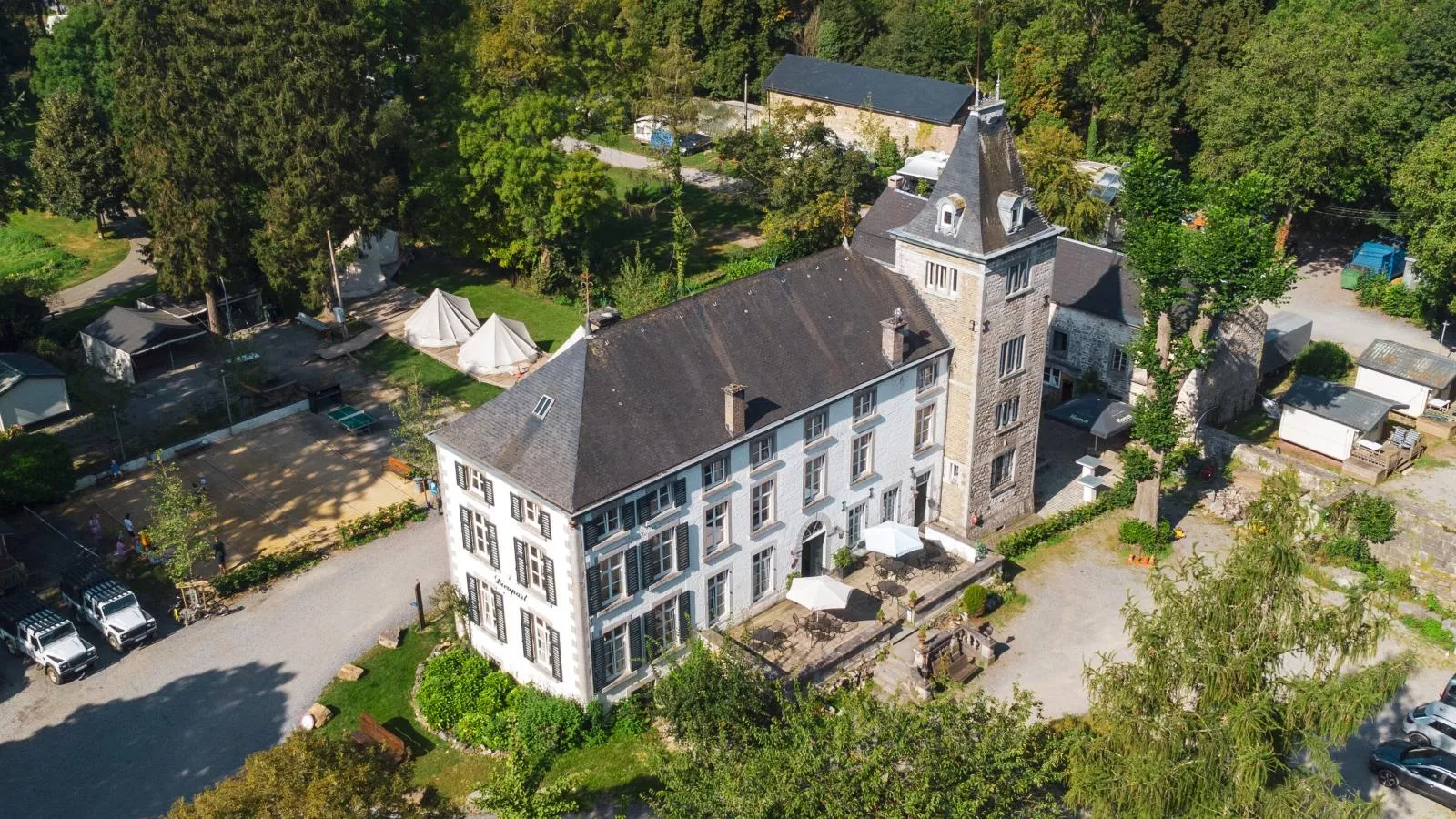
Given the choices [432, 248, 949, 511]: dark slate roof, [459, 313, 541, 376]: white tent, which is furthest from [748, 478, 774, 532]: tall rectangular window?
[459, 313, 541, 376]: white tent

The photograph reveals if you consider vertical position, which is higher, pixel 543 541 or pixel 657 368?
pixel 657 368

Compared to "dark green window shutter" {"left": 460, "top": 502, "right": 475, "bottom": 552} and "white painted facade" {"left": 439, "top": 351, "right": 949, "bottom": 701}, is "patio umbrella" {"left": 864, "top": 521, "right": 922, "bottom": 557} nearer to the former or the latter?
"white painted facade" {"left": 439, "top": 351, "right": 949, "bottom": 701}

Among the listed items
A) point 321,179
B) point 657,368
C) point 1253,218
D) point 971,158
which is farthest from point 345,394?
point 1253,218


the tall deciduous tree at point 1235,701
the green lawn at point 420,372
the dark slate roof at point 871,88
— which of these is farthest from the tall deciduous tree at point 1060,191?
the tall deciduous tree at point 1235,701

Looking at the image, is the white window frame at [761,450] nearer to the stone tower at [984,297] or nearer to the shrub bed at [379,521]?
the stone tower at [984,297]

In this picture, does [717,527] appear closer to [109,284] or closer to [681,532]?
[681,532]

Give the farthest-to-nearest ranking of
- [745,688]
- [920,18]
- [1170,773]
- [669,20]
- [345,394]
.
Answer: [669,20]
[920,18]
[345,394]
[745,688]
[1170,773]

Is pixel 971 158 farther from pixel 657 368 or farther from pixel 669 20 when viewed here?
pixel 669 20

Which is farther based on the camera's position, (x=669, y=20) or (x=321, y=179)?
(x=669, y=20)
